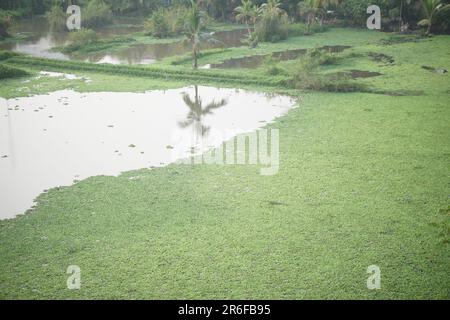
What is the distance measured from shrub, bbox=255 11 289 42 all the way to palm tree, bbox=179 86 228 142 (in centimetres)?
1126

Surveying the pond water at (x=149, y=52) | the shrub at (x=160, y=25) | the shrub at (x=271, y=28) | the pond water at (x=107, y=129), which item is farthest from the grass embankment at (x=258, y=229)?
the shrub at (x=160, y=25)

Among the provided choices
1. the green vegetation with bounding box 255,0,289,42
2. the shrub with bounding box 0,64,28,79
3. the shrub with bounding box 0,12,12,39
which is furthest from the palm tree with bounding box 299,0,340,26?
the shrub with bounding box 0,12,12,39

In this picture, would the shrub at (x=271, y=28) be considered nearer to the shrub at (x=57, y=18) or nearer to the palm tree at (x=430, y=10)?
the palm tree at (x=430, y=10)

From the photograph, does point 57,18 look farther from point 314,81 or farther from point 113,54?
point 314,81

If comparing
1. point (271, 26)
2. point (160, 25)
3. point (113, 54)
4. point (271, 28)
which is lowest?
point (113, 54)

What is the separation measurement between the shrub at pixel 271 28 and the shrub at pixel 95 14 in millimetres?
14038

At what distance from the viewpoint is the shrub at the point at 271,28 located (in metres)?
27.0

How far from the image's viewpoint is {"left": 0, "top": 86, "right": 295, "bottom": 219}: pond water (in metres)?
10.5

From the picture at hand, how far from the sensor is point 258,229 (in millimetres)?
7805

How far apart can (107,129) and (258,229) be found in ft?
23.8

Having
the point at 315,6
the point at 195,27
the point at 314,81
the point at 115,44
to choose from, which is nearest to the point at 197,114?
the point at 314,81

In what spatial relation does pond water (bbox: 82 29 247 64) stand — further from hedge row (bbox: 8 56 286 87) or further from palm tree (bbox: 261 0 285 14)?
palm tree (bbox: 261 0 285 14)

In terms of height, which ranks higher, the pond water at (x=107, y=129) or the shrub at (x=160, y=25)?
the shrub at (x=160, y=25)
